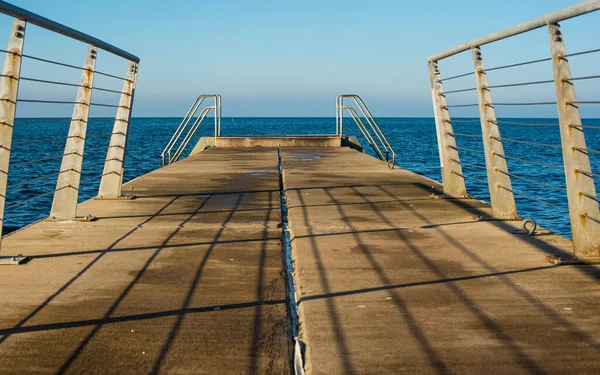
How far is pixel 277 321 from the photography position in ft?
11.2

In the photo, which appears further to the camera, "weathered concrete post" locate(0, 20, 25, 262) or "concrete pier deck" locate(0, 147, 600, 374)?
"weathered concrete post" locate(0, 20, 25, 262)

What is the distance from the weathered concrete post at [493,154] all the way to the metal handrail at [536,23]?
10.7 inches

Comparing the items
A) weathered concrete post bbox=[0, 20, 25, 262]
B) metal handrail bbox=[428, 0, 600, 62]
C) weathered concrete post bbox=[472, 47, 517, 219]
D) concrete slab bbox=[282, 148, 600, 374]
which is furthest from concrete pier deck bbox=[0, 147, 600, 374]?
metal handrail bbox=[428, 0, 600, 62]

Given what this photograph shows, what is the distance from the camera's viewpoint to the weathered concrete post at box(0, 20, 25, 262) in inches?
172

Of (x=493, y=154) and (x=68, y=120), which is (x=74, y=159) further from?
(x=493, y=154)

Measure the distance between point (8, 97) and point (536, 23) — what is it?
11.4ft

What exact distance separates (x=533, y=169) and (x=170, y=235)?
2674 centimetres

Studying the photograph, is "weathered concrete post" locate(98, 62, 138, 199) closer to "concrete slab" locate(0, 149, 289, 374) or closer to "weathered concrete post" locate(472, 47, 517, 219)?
"concrete slab" locate(0, 149, 289, 374)

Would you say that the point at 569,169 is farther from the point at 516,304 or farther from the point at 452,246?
the point at 516,304

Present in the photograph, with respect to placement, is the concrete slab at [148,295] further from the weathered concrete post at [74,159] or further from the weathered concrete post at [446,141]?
the weathered concrete post at [446,141]

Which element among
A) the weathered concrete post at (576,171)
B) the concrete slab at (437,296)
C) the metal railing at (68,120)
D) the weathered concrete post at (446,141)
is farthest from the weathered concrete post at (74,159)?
the weathered concrete post at (576,171)

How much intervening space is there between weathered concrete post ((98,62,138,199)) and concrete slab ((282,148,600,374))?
2026 millimetres

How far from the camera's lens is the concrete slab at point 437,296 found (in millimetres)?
2941

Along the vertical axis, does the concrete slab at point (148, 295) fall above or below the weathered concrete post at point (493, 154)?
below
